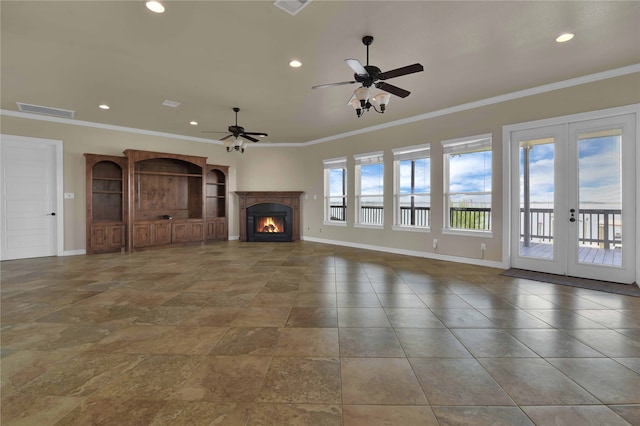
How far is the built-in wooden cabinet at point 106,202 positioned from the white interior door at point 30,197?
0.59m

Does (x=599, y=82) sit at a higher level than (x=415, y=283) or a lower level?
higher

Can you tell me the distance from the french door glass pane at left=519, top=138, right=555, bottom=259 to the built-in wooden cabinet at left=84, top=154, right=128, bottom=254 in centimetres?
874

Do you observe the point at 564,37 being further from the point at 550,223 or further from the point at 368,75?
the point at 550,223

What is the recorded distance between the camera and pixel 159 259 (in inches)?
231

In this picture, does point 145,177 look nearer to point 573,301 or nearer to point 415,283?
point 415,283

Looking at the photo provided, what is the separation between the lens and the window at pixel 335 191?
7967 millimetres

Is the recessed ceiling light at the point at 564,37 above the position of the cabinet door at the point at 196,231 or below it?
above

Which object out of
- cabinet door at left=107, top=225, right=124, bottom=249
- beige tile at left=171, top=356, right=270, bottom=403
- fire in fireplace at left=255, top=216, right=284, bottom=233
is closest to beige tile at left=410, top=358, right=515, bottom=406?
beige tile at left=171, top=356, right=270, bottom=403

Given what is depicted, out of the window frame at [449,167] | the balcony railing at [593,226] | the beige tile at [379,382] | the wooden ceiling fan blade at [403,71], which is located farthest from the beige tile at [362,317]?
the balcony railing at [593,226]

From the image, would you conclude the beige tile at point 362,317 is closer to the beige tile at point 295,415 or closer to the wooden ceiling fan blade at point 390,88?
the beige tile at point 295,415

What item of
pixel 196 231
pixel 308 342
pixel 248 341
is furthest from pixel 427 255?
pixel 196 231

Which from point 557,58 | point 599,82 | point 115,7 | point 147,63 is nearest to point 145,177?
point 147,63

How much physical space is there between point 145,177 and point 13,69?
12.6 ft

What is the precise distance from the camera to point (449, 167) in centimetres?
578
